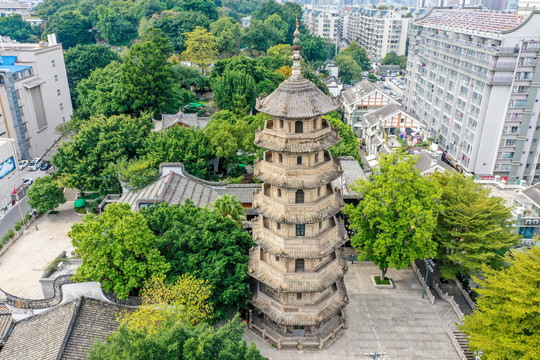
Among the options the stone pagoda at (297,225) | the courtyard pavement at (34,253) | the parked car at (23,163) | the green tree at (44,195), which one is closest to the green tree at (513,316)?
the stone pagoda at (297,225)

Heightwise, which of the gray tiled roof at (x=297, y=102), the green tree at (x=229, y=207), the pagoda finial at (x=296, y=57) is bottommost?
the green tree at (x=229, y=207)

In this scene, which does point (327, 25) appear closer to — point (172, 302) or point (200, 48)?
point (200, 48)

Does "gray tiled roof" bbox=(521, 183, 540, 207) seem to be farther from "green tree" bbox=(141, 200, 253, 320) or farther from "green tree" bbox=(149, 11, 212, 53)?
"green tree" bbox=(149, 11, 212, 53)

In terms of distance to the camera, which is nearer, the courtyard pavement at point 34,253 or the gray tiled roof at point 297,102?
the gray tiled roof at point 297,102

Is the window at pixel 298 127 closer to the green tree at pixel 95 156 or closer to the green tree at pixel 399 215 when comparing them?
the green tree at pixel 399 215

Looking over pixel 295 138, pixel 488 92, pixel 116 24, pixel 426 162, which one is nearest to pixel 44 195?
pixel 295 138

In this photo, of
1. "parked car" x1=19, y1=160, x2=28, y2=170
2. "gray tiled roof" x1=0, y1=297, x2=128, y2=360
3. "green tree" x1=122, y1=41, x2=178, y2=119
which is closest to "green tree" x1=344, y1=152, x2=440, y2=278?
"gray tiled roof" x1=0, y1=297, x2=128, y2=360

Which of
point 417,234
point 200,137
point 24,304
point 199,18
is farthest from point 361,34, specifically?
point 24,304
